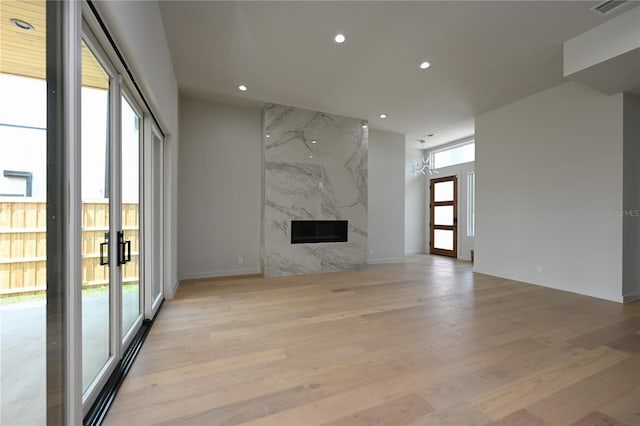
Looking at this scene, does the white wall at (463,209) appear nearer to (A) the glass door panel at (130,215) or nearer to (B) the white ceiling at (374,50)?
(B) the white ceiling at (374,50)

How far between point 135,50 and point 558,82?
5477mm

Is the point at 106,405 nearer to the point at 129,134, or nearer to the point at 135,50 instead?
the point at 129,134

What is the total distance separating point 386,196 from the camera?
6738mm

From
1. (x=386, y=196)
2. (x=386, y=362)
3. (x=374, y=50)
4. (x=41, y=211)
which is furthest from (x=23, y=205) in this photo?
(x=386, y=196)

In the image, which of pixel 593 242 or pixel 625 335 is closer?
pixel 625 335

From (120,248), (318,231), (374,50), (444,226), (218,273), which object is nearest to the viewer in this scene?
(120,248)

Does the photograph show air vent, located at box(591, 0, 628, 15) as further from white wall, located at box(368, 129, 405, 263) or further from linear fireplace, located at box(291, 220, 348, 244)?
linear fireplace, located at box(291, 220, 348, 244)

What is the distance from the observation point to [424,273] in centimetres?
534

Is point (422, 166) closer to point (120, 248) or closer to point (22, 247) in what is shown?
point (120, 248)

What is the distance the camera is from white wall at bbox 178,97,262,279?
4.78 meters

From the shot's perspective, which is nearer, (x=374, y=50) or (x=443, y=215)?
(x=374, y=50)

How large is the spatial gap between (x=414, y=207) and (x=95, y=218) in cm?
795

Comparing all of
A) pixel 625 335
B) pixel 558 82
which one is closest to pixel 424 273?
pixel 625 335

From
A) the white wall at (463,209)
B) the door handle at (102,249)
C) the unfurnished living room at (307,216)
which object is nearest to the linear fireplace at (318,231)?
the unfurnished living room at (307,216)
